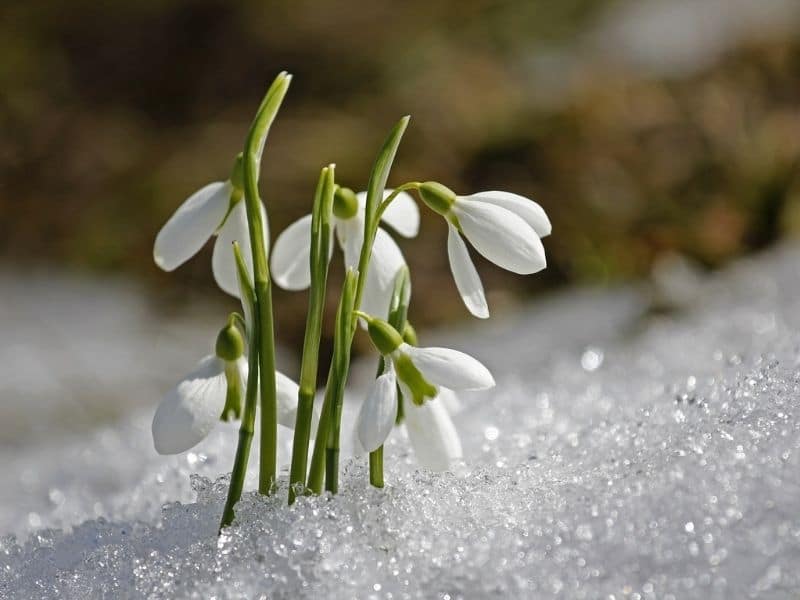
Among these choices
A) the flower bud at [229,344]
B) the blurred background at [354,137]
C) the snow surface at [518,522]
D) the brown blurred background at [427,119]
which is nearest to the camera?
the snow surface at [518,522]

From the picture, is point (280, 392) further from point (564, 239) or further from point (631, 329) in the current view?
point (564, 239)

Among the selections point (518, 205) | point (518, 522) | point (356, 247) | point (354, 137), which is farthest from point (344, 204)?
point (354, 137)

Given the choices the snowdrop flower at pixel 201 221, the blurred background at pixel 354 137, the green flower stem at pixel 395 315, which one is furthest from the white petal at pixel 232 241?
the blurred background at pixel 354 137

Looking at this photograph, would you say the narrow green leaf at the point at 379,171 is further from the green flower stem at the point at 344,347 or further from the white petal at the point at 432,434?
the white petal at the point at 432,434

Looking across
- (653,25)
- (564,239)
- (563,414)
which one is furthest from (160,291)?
(653,25)

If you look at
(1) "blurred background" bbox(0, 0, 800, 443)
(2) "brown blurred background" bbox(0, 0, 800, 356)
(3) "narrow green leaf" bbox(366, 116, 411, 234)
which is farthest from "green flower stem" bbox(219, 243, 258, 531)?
(2) "brown blurred background" bbox(0, 0, 800, 356)
